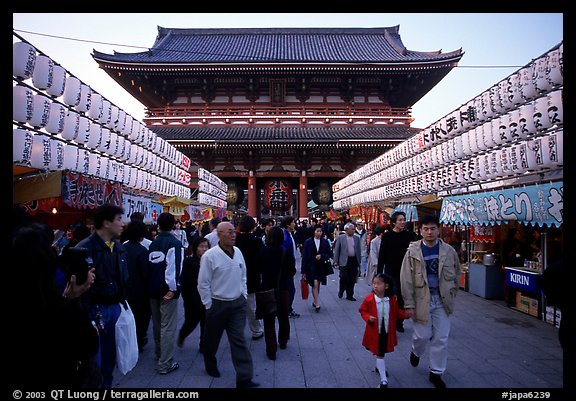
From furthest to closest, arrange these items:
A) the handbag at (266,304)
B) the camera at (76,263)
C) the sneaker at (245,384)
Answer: the handbag at (266,304)
the sneaker at (245,384)
the camera at (76,263)

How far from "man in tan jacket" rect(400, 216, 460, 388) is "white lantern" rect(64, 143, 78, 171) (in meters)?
5.86

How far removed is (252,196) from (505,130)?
17475 millimetres

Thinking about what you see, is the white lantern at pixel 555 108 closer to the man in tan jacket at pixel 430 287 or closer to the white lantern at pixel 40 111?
the man in tan jacket at pixel 430 287

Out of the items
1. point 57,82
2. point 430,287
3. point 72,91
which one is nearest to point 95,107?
point 72,91

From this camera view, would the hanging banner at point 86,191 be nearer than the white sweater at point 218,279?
No

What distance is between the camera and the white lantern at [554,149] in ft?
17.2

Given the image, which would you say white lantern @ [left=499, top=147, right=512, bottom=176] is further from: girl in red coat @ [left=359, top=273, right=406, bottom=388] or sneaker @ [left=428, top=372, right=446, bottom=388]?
sneaker @ [left=428, top=372, right=446, bottom=388]

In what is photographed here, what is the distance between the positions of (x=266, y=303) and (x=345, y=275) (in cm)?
410

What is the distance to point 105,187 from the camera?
686 centimetres

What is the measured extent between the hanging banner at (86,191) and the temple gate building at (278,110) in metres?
14.0

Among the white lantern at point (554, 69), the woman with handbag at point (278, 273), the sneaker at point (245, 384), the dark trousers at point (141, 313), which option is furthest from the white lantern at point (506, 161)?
the dark trousers at point (141, 313)

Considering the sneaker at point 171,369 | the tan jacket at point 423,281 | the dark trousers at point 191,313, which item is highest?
the tan jacket at point 423,281

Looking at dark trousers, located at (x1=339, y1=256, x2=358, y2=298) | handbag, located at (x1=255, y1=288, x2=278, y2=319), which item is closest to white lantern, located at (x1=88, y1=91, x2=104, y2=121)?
handbag, located at (x1=255, y1=288, x2=278, y2=319)
